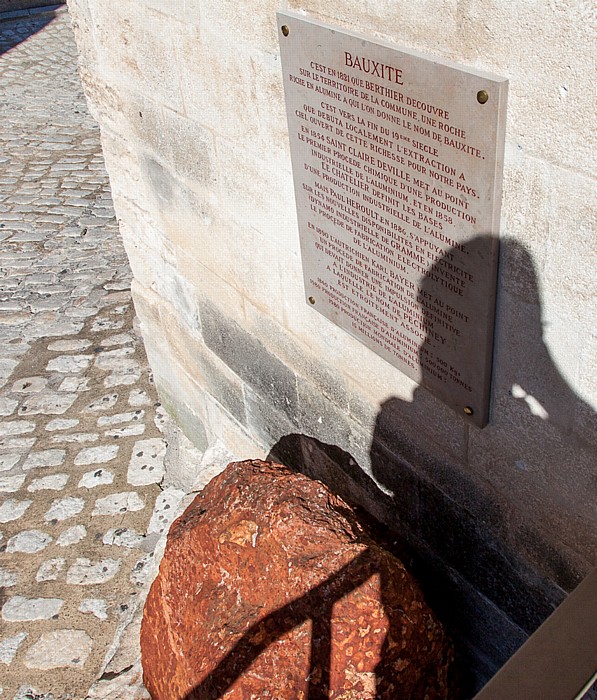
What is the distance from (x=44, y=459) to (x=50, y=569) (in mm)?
937

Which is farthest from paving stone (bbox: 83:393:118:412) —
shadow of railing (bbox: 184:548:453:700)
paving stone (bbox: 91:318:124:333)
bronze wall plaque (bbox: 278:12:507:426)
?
shadow of railing (bbox: 184:548:453:700)

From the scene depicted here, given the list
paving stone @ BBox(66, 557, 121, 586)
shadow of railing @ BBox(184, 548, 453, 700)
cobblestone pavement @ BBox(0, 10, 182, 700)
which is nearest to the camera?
shadow of railing @ BBox(184, 548, 453, 700)

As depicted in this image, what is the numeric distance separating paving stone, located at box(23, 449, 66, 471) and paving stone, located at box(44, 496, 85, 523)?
35 centimetres

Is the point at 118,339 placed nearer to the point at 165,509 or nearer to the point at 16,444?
the point at 16,444

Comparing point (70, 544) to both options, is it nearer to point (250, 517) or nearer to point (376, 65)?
point (250, 517)

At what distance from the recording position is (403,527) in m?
3.18

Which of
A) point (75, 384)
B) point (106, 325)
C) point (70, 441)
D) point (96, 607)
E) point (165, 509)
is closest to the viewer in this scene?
point (96, 607)

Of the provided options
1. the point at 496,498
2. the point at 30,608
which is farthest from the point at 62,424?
the point at 496,498

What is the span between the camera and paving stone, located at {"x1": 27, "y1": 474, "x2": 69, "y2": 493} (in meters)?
5.25

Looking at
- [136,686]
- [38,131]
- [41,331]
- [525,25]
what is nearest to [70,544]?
[136,686]

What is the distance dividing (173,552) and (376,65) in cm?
165

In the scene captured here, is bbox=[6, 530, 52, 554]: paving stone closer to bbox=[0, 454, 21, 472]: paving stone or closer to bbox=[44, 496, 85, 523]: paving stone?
bbox=[44, 496, 85, 523]: paving stone

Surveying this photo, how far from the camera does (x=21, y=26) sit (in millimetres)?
13492

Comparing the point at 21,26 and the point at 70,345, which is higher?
the point at 21,26
